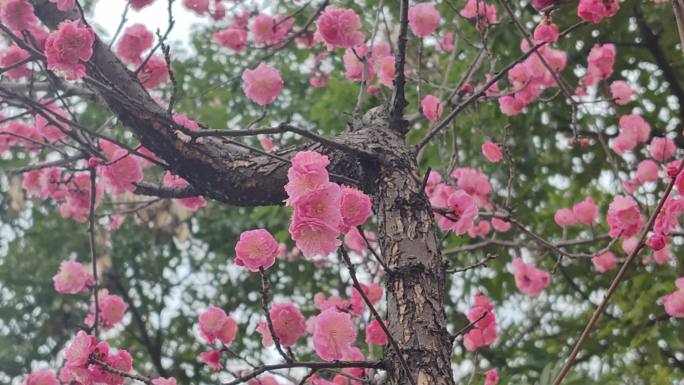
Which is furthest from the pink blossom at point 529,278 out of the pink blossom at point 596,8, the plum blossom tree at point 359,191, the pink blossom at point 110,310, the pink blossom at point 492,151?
the pink blossom at point 110,310

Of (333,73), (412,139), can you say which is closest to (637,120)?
(412,139)

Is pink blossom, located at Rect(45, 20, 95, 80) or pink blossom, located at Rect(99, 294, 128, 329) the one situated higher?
pink blossom, located at Rect(45, 20, 95, 80)

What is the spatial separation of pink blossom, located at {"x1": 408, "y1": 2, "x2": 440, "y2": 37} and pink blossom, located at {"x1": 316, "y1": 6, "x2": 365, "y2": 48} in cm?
52

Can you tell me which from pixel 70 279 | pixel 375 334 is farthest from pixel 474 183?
pixel 70 279

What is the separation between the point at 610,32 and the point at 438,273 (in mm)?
2938

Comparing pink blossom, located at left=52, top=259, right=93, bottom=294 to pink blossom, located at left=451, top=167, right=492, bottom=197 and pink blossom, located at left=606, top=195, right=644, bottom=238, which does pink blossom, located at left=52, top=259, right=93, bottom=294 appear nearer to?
pink blossom, located at left=451, top=167, right=492, bottom=197

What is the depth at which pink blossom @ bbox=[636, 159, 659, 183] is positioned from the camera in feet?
11.9

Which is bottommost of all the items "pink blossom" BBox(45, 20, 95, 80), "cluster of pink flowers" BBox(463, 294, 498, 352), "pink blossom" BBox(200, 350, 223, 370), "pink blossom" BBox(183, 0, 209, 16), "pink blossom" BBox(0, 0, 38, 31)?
"pink blossom" BBox(200, 350, 223, 370)

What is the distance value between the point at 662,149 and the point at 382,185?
2311 millimetres

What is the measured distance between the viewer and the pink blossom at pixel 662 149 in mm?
3471

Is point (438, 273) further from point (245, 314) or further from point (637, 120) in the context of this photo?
point (245, 314)

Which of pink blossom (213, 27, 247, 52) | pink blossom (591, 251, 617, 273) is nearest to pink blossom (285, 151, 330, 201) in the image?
pink blossom (213, 27, 247, 52)

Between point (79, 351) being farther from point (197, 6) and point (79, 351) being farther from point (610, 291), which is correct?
point (197, 6)

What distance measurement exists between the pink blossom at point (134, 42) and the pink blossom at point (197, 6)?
943mm
